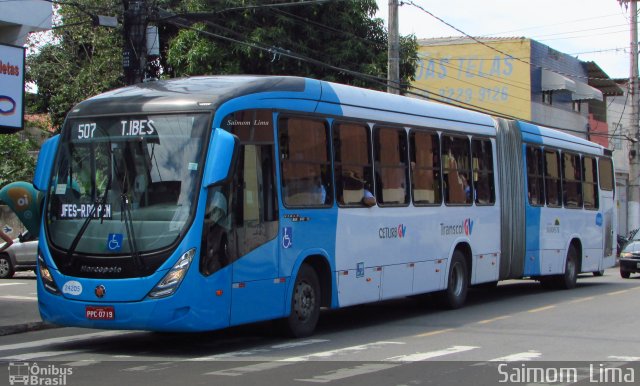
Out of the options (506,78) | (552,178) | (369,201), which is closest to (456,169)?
(369,201)

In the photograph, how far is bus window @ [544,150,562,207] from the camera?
67.1ft

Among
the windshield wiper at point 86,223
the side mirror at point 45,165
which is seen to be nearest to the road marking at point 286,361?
the windshield wiper at point 86,223

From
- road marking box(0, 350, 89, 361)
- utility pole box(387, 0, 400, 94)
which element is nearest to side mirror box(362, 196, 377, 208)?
road marking box(0, 350, 89, 361)

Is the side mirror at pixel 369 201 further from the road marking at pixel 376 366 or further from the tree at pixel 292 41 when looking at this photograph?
the tree at pixel 292 41

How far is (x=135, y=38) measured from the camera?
18047 millimetres

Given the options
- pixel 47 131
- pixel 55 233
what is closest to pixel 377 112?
pixel 55 233

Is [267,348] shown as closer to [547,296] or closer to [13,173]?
[547,296]

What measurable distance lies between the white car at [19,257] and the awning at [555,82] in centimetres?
2516

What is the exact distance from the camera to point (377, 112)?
14.1 meters

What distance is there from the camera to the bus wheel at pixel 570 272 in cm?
2117

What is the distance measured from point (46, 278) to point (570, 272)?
13726 millimetres

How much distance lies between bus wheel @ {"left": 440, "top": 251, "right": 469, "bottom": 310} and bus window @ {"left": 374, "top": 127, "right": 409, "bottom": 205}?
225cm

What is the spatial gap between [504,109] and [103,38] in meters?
18.0

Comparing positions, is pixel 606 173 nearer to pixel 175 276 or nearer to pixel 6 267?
pixel 175 276
